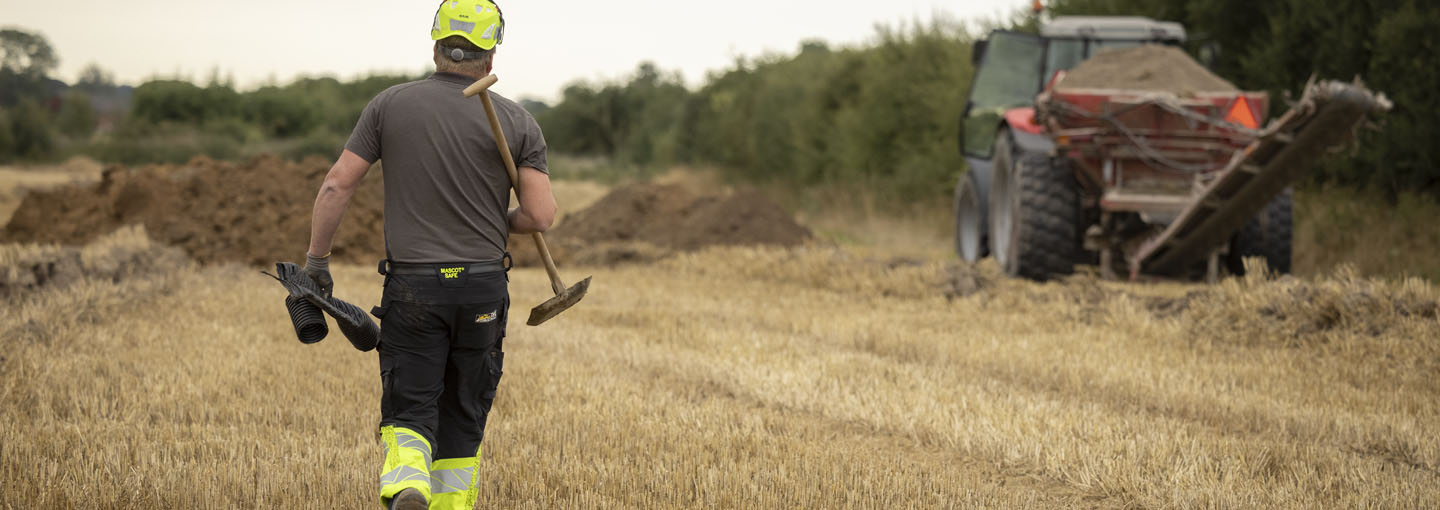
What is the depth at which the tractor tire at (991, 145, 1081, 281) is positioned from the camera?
10250 millimetres

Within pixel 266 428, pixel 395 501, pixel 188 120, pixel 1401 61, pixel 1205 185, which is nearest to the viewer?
pixel 395 501

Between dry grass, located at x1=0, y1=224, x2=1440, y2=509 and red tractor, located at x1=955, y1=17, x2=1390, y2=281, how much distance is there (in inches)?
22.1

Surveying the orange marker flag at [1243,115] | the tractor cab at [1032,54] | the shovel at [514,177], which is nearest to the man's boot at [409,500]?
the shovel at [514,177]

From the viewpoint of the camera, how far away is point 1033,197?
10.2 m

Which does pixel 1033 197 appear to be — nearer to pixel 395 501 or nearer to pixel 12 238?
pixel 395 501

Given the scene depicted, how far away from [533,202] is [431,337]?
1.73 feet

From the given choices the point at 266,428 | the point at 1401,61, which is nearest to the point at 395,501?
the point at 266,428

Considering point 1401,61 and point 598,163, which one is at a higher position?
point 1401,61

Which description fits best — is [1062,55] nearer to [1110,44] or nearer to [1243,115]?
[1110,44]

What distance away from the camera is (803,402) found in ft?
20.1

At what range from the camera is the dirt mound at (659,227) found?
15.8m

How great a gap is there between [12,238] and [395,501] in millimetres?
14568

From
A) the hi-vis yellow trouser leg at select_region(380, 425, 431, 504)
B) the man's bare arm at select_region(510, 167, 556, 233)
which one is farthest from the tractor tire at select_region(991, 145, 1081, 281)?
the hi-vis yellow trouser leg at select_region(380, 425, 431, 504)

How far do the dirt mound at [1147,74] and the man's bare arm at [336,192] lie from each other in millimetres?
7805
